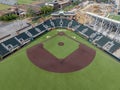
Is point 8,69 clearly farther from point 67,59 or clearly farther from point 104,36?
point 104,36

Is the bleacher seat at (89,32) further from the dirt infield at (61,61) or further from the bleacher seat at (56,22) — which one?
the bleacher seat at (56,22)

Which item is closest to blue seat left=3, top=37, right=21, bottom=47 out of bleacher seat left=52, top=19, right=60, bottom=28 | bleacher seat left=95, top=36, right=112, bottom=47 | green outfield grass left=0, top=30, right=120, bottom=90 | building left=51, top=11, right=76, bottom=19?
green outfield grass left=0, top=30, right=120, bottom=90

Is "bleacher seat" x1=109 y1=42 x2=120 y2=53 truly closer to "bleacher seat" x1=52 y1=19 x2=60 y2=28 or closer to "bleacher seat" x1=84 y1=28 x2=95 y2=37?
"bleacher seat" x1=84 y1=28 x2=95 y2=37

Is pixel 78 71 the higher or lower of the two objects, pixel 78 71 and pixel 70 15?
the lower

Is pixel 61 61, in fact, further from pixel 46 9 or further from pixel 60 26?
pixel 46 9

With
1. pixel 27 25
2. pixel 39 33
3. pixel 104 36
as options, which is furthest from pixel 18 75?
pixel 104 36

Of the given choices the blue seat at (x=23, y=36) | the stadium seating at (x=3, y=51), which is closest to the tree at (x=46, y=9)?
the blue seat at (x=23, y=36)

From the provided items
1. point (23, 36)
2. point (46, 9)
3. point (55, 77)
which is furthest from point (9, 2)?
point (55, 77)
